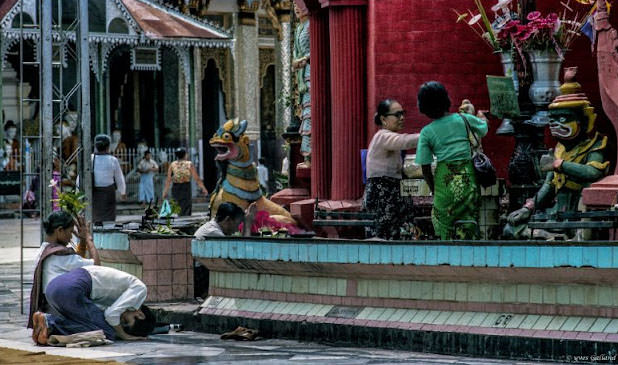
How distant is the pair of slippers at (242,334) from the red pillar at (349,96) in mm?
4275

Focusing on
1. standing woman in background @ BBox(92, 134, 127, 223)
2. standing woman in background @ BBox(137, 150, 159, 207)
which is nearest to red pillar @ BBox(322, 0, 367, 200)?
standing woman in background @ BBox(92, 134, 127, 223)

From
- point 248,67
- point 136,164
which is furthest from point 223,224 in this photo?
point 248,67

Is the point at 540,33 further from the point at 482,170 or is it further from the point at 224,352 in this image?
the point at 224,352

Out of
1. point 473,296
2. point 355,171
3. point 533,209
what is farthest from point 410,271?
point 355,171

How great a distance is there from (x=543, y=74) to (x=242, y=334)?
15.0 ft

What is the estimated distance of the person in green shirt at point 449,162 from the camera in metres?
11.6

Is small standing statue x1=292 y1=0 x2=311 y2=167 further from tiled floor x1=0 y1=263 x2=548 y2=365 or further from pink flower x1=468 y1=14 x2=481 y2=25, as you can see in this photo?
tiled floor x1=0 y1=263 x2=548 y2=365

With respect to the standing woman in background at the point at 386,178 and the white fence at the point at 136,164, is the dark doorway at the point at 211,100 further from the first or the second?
the standing woman in background at the point at 386,178

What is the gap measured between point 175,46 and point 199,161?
3.71m

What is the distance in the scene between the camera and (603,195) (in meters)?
12.5

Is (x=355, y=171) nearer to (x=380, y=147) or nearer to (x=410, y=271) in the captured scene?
(x=380, y=147)

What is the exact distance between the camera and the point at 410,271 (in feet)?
36.5

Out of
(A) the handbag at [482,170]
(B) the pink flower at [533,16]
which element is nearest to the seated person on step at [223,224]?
(A) the handbag at [482,170]

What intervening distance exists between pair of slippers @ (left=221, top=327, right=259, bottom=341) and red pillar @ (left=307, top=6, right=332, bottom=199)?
16.4 ft
